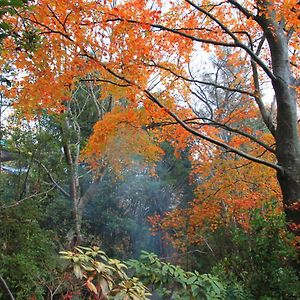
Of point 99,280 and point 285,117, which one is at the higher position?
point 285,117

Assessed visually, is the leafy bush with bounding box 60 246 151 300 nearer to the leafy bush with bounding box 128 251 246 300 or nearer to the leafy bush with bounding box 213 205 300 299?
the leafy bush with bounding box 128 251 246 300

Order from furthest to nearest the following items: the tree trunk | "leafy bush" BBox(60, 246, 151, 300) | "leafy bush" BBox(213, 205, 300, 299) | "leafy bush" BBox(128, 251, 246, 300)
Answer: the tree trunk
"leafy bush" BBox(213, 205, 300, 299)
"leafy bush" BBox(128, 251, 246, 300)
"leafy bush" BBox(60, 246, 151, 300)

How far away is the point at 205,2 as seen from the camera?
16.7 feet

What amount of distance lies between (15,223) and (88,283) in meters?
4.56

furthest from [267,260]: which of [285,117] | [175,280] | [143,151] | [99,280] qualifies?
[143,151]

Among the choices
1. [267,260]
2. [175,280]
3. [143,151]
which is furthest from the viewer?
[143,151]

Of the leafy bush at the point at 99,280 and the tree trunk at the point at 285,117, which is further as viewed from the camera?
the tree trunk at the point at 285,117

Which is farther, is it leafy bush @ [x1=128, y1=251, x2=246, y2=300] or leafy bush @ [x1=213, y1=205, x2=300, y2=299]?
leafy bush @ [x1=213, y1=205, x2=300, y2=299]

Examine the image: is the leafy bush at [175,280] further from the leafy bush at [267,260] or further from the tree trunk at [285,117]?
the tree trunk at [285,117]

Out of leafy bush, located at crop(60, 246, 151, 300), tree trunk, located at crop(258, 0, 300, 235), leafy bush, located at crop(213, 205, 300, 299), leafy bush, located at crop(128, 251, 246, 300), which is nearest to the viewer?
leafy bush, located at crop(60, 246, 151, 300)

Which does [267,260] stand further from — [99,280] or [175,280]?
[99,280]

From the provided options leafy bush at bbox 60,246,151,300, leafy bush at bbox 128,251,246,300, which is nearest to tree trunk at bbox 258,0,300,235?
leafy bush at bbox 128,251,246,300

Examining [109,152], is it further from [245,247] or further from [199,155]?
[245,247]

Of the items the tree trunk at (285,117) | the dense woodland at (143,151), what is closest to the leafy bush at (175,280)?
the dense woodland at (143,151)
